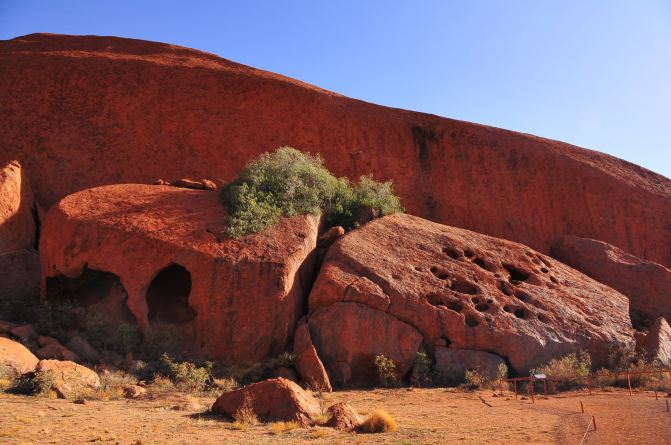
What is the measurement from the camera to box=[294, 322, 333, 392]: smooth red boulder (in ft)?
38.4

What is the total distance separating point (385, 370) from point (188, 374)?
13.6 feet

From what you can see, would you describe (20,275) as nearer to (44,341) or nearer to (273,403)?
(44,341)

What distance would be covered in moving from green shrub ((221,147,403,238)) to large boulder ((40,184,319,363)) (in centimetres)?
40

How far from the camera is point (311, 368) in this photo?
466 inches

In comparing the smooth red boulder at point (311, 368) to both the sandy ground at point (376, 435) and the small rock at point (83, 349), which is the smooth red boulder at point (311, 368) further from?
the small rock at point (83, 349)

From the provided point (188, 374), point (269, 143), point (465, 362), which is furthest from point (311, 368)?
point (269, 143)

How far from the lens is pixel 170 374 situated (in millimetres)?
11680

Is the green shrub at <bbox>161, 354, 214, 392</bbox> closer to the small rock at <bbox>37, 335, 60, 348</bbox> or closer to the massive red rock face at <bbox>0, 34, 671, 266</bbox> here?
the small rock at <bbox>37, 335, 60, 348</bbox>

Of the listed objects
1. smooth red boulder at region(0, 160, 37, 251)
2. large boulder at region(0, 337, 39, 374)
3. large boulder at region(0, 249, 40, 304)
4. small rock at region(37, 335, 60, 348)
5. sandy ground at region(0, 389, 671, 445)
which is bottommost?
sandy ground at region(0, 389, 671, 445)

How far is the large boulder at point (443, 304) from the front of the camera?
12.8 m

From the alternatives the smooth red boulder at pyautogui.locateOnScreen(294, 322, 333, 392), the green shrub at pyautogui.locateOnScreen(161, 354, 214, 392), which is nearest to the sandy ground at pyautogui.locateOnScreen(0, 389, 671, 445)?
the green shrub at pyautogui.locateOnScreen(161, 354, 214, 392)

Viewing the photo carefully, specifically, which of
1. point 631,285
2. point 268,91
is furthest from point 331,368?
point 268,91

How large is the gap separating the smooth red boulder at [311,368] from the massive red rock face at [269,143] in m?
10.7

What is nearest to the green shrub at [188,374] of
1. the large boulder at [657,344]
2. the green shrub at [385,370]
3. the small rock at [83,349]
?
the small rock at [83,349]
